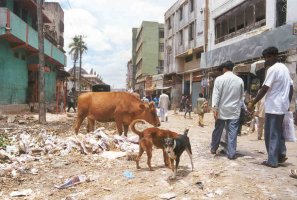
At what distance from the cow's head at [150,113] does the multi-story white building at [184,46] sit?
22554 mm

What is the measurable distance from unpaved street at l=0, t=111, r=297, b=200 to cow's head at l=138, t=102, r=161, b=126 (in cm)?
197

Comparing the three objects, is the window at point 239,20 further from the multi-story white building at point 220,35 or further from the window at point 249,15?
the window at point 249,15

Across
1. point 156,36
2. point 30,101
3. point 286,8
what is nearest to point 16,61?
point 30,101

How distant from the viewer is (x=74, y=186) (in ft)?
20.0

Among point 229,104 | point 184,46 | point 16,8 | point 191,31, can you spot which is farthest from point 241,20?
point 229,104

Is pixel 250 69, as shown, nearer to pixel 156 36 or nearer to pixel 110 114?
pixel 110 114

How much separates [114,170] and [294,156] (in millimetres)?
4160

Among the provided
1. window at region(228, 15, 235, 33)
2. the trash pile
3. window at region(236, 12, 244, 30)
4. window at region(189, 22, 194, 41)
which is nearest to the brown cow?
the trash pile

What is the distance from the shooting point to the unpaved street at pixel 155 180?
5312 millimetres

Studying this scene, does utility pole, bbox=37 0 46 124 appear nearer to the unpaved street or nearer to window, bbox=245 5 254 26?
the unpaved street

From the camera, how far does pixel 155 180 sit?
600 centimetres

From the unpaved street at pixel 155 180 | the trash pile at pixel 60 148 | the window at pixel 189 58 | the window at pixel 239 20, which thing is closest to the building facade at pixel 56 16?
the window at pixel 189 58

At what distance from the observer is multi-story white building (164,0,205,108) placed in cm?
3360

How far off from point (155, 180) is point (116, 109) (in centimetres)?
446
